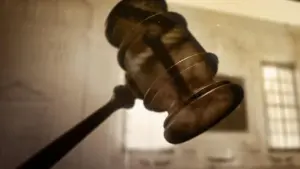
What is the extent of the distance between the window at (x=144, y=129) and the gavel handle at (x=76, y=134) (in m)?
0.03

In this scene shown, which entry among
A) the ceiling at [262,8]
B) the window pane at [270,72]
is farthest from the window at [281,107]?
the ceiling at [262,8]

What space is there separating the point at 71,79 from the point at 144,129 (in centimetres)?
21

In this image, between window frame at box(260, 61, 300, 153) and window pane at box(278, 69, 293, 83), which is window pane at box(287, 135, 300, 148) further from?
window pane at box(278, 69, 293, 83)

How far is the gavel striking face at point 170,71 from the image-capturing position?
2.53 feet

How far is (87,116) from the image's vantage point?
833 millimetres

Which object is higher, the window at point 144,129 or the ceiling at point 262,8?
the ceiling at point 262,8

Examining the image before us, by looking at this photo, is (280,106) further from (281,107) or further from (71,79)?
(71,79)

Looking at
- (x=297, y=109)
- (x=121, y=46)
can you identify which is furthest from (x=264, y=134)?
(x=121, y=46)

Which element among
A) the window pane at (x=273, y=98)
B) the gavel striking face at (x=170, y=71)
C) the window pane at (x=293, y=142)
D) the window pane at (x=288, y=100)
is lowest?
the window pane at (x=293, y=142)

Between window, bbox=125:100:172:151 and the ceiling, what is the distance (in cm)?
33

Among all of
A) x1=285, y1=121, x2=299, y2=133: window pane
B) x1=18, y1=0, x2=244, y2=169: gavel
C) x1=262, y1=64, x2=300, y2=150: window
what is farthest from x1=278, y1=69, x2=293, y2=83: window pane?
x1=18, y1=0, x2=244, y2=169: gavel

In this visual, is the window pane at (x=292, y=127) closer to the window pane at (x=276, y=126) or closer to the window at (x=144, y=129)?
the window pane at (x=276, y=126)

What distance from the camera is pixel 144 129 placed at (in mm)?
867

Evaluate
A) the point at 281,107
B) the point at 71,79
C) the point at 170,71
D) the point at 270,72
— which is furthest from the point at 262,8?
the point at 71,79
